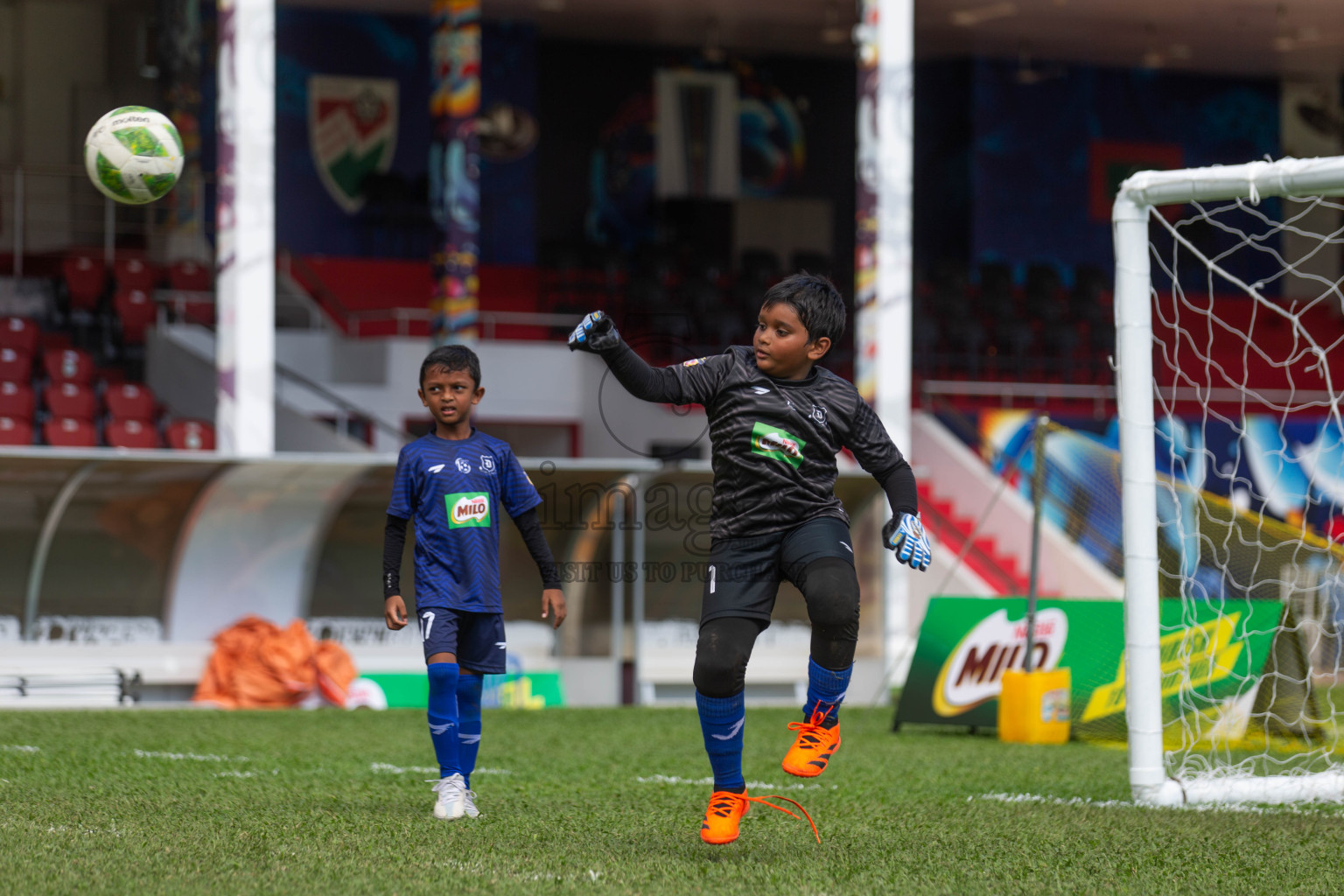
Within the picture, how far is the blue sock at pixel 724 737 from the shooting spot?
4.82 m

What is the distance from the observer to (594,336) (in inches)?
180

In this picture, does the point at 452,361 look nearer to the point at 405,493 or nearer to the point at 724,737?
the point at 405,493

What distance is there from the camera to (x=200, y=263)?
766 inches

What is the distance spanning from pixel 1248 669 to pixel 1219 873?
4.51m

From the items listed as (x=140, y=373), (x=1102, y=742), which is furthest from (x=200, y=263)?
(x=1102, y=742)

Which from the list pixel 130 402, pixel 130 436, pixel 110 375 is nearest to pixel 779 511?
pixel 130 436

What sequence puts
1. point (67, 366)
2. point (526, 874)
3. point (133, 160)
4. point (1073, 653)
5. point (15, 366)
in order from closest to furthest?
point (526, 874) < point (133, 160) < point (1073, 653) < point (15, 366) < point (67, 366)

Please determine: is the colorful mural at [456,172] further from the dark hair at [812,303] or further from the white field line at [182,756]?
the dark hair at [812,303]

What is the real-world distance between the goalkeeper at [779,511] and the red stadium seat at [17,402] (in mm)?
12447

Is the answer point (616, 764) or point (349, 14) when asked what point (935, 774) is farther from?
point (349, 14)

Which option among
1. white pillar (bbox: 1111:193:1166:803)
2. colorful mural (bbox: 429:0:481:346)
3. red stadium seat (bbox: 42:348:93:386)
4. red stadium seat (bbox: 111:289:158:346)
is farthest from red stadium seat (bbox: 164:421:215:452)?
white pillar (bbox: 1111:193:1166:803)

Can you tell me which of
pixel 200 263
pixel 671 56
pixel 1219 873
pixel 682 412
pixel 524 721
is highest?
pixel 671 56

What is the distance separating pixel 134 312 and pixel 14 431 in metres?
2.71

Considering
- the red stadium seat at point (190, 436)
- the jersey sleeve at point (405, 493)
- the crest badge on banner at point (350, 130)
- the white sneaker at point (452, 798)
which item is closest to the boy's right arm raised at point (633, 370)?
the jersey sleeve at point (405, 493)
